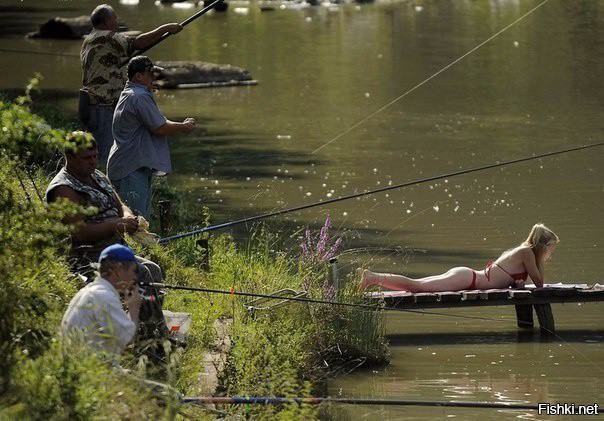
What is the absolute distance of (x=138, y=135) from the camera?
10008mm

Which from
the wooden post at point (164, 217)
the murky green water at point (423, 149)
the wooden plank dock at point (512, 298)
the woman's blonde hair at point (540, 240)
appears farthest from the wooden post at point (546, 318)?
the wooden post at point (164, 217)

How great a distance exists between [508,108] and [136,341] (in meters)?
15.3

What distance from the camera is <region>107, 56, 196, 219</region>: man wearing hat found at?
988 cm

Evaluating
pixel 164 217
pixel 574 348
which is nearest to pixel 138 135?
pixel 164 217

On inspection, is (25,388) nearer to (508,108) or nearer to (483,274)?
(483,274)

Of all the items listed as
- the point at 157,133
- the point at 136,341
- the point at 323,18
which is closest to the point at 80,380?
the point at 136,341

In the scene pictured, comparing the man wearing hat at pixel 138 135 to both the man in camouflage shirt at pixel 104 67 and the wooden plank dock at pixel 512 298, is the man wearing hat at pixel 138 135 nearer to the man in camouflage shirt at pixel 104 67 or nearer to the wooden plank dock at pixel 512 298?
the man in camouflage shirt at pixel 104 67

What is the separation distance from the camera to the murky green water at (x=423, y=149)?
32.6 ft

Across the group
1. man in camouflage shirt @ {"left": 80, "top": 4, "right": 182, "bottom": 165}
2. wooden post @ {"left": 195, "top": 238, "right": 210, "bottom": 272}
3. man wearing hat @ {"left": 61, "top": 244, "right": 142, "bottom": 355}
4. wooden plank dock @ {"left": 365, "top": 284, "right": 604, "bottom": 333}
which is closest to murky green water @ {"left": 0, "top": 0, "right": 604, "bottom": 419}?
wooden plank dock @ {"left": 365, "top": 284, "right": 604, "bottom": 333}

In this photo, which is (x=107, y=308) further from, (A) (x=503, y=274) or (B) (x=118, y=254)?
(A) (x=503, y=274)

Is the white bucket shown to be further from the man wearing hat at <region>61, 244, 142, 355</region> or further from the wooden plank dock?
the wooden plank dock

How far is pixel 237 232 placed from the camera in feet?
43.2

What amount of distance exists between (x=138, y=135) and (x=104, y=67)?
1.36 m

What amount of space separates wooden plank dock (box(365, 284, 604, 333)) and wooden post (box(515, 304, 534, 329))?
0.60ft
